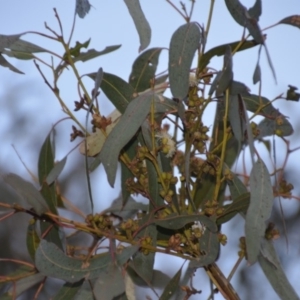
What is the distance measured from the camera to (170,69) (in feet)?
2.45

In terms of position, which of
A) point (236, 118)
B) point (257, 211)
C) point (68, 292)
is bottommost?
point (68, 292)

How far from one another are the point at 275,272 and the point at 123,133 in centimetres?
28

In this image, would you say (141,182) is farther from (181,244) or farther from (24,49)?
(24,49)

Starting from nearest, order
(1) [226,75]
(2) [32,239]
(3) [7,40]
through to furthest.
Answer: (1) [226,75]
(3) [7,40]
(2) [32,239]

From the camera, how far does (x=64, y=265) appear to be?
2.50ft

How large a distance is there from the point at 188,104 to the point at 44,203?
0.20 meters

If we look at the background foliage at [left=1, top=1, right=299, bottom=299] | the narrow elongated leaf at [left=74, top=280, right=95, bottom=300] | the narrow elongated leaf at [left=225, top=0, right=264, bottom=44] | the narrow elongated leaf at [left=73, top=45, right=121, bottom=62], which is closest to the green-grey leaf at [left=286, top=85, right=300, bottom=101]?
the background foliage at [left=1, top=1, right=299, bottom=299]

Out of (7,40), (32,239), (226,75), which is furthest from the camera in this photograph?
(32,239)

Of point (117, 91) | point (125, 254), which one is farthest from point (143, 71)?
point (125, 254)

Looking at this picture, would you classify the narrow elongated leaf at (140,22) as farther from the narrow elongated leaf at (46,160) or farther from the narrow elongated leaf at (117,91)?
the narrow elongated leaf at (46,160)

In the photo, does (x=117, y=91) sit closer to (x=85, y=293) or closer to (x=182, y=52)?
(x=182, y=52)

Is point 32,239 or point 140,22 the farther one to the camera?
point 32,239

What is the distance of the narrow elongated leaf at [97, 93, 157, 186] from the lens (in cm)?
76

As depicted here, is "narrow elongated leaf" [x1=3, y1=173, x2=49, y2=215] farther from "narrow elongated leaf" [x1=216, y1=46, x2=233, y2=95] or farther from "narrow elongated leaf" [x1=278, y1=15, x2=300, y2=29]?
"narrow elongated leaf" [x1=278, y1=15, x2=300, y2=29]
